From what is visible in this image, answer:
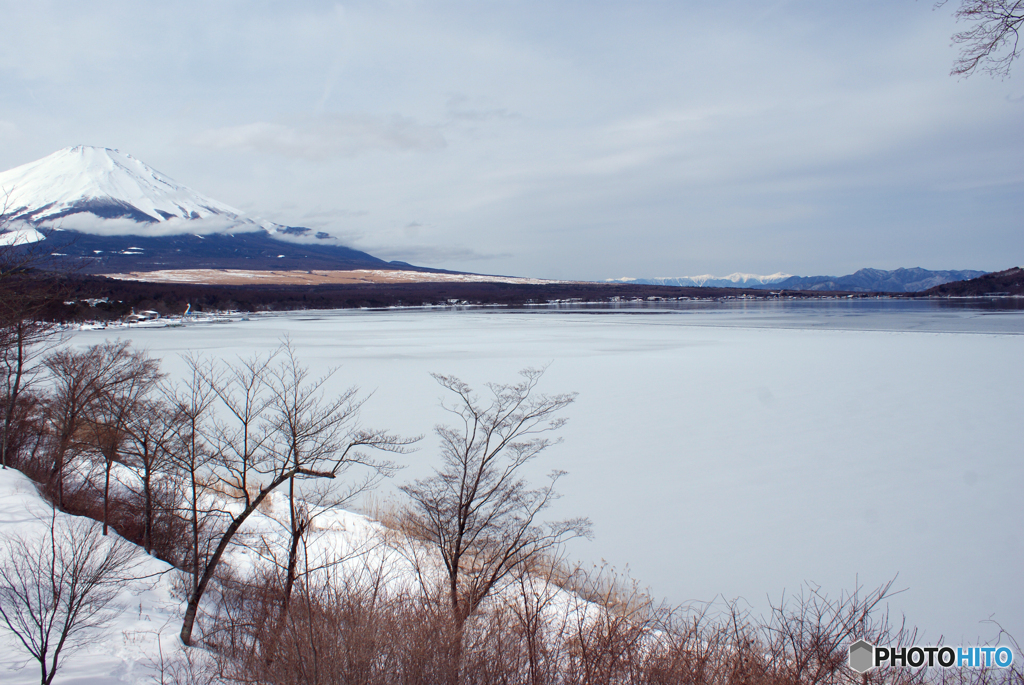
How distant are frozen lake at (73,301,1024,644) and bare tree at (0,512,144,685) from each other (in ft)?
21.2

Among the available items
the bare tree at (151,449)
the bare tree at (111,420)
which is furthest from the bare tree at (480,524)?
the bare tree at (111,420)

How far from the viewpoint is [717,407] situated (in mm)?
18844

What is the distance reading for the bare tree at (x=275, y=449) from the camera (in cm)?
997

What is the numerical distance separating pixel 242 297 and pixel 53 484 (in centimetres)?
9734

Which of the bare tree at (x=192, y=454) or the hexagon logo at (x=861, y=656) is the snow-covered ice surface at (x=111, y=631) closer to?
the bare tree at (x=192, y=454)

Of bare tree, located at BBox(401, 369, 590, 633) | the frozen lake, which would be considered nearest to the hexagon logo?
the frozen lake

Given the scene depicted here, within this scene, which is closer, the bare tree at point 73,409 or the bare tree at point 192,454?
the bare tree at point 192,454

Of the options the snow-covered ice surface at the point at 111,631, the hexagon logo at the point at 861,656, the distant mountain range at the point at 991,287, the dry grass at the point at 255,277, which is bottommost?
the snow-covered ice surface at the point at 111,631

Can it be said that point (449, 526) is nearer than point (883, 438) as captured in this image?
Yes

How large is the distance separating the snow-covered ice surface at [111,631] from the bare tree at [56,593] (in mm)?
154

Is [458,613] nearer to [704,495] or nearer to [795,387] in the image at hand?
[704,495]

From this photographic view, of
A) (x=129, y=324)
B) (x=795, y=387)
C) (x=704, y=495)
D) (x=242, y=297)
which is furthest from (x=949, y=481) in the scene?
(x=242, y=297)

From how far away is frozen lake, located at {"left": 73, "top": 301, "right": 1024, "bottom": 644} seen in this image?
866cm

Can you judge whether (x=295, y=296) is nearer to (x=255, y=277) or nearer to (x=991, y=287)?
(x=255, y=277)
